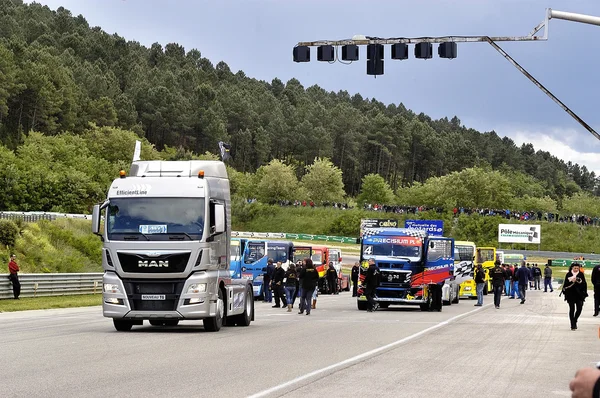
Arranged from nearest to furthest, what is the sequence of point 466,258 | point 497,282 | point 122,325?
point 122,325 < point 497,282 < point 466,258

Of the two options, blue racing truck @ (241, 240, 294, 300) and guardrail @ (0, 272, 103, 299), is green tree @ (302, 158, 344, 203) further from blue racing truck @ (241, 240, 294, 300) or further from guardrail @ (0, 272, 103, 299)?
guardrail @ (0, 272, 103, 299)

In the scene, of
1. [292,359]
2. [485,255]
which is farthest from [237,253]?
[292,359]

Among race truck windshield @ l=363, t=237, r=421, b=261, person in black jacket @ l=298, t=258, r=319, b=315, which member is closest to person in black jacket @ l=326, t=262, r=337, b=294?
race truck windshield @ l=363, t=237, r=421, b=261

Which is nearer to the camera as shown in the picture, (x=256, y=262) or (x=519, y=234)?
(x=256, y=262)

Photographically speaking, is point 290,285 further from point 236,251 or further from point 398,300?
point 236,251

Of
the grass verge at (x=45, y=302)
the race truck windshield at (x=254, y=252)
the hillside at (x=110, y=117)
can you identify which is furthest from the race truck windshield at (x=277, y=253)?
the hillside at (x=110, y=117)

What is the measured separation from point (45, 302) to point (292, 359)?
69.4ft

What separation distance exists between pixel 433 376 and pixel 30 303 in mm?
22943

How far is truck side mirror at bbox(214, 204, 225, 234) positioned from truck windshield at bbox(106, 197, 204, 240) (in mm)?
310

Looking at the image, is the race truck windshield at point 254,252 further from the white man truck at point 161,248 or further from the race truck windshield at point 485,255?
the white man truck at point 161,248

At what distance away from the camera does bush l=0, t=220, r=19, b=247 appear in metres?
47.2

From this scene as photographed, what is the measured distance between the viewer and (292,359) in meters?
15.4

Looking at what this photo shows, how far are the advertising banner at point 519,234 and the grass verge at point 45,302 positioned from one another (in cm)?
7280

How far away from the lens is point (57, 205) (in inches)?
3629
